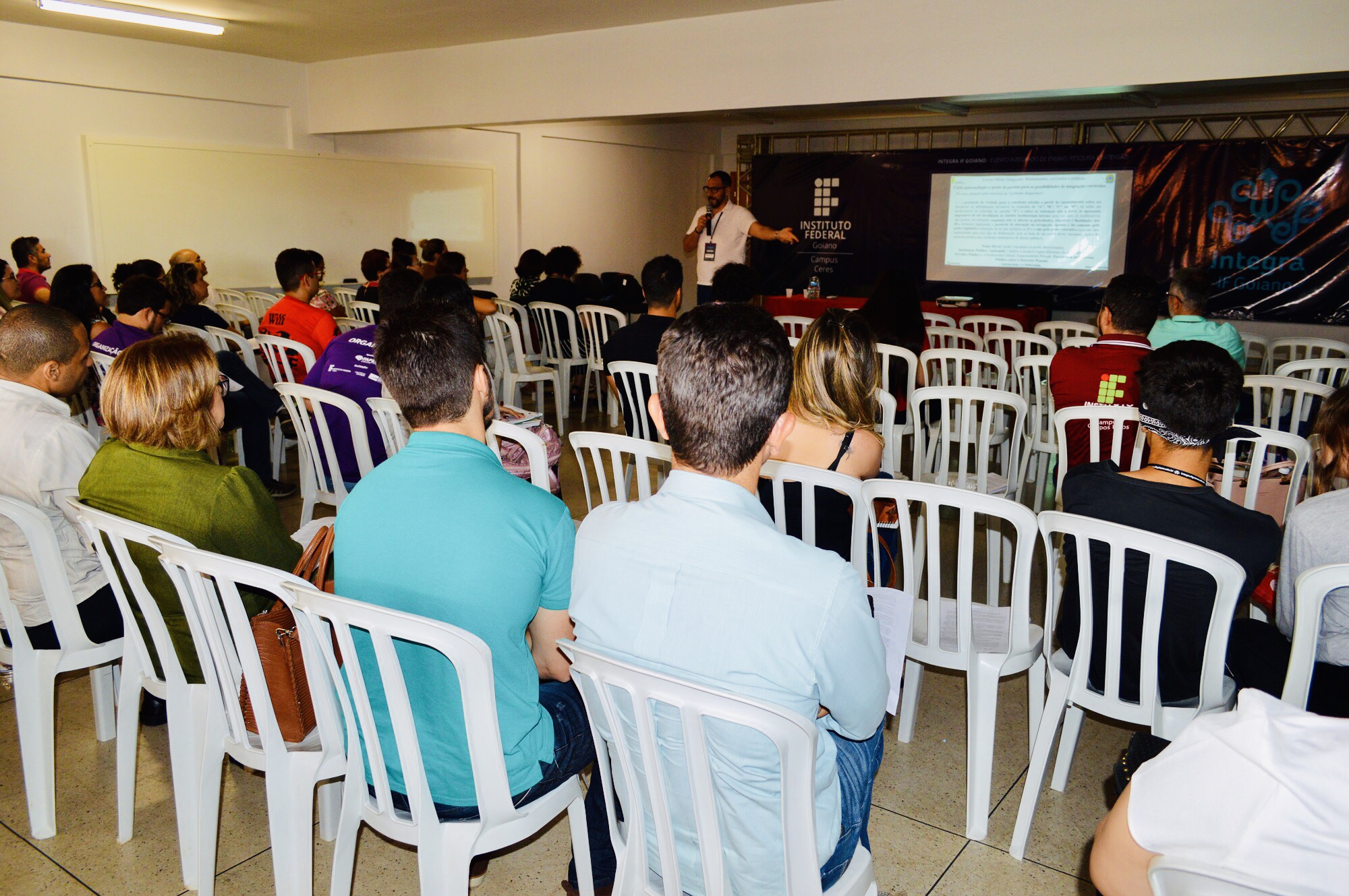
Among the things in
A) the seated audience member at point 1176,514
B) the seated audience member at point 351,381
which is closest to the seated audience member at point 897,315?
the seated audience member at point 351,381

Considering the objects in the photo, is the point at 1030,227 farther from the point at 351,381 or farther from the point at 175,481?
the point at 175,481

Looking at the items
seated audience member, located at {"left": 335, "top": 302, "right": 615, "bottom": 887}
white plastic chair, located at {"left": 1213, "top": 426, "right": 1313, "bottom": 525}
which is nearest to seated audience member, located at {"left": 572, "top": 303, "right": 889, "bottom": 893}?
seated audience member, located at {"left": 335, "top": 302, "right": 615, "bottom": 887}

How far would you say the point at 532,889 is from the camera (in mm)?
1938

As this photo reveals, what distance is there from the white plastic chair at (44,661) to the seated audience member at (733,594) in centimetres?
132

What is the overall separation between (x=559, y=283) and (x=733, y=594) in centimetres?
545

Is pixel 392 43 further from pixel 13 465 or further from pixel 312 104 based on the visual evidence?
pixel 13 465

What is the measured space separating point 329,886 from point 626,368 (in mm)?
2204

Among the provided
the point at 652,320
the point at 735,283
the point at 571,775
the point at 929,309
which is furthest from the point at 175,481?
the point at 929,309

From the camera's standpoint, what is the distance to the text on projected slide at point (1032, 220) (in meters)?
8.18

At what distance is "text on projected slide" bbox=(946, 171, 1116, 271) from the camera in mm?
8180

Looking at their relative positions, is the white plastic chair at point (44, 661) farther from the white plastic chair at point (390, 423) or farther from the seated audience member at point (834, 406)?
the seated audience member at point (834, 406)

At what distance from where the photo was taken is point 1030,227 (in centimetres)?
850

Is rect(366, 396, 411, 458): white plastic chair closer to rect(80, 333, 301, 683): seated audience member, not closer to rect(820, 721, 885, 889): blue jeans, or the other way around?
rect(80, 333, 301, 683): seated audience member

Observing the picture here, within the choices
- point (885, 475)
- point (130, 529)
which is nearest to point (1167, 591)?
point (885, 475)
